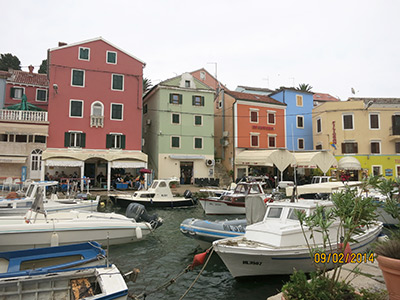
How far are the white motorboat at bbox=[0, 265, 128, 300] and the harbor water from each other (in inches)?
48.1

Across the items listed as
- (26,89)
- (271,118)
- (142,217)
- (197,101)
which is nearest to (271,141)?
(271,118)

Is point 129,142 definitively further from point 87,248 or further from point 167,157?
point 87,248

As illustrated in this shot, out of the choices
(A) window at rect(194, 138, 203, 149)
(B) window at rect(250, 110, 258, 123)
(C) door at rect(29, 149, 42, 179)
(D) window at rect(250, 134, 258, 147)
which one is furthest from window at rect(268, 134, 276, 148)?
(C) door at rect(29, 149, 42, 179)

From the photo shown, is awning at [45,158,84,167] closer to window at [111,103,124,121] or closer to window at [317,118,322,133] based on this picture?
window at [111,103,124,121]

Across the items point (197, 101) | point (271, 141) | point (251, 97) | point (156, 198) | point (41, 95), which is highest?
point (251, 97)

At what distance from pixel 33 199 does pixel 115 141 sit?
15.6 m

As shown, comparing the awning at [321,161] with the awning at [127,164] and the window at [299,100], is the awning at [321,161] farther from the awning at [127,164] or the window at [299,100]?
the awning at [127,164]

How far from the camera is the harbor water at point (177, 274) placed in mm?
7941

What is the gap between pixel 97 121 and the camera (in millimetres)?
29031

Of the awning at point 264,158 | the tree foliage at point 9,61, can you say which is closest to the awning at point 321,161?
the awning at point 264,158

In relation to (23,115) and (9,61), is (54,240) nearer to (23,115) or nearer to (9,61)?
(23,115)

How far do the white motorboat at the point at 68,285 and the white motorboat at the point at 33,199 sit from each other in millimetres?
7273

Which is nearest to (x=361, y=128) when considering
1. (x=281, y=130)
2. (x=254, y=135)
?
(x=281, y=130)

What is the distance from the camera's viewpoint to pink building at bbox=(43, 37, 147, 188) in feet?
91.2
